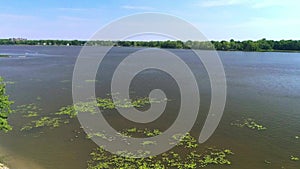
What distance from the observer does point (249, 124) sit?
61.5ft

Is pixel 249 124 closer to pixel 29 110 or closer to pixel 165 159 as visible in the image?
pixel 165 159

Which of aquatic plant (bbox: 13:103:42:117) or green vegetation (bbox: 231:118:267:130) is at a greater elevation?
aquatic plant (bbox: 13:103:42:117)

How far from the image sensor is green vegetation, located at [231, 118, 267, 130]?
1816 cm

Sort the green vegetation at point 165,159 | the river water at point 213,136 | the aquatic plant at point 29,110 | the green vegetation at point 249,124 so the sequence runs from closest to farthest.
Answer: the green vegetation at point 165,159, the river water at point 213,136, the green vegetation at point 249,124, the aquatic plant at point 29,110

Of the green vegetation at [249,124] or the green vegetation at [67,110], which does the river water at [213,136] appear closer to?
the green vegetation at [249,124]

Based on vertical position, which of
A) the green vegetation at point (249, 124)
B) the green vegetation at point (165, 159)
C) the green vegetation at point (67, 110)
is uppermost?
the green vegetation at point (67, 110)

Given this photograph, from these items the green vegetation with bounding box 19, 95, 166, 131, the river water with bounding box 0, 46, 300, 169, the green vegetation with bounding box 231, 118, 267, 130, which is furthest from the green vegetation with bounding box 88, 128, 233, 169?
the green vegetation with bounding box 231, 118, 267, 130

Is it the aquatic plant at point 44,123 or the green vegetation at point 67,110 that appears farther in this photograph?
the green vegetation at point 67,110

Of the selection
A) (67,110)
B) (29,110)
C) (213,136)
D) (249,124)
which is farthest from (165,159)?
(29,110)

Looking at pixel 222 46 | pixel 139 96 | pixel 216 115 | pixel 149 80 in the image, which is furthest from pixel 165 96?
pixel 222 46

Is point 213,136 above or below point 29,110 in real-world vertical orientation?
below

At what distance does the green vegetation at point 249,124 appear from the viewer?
59.6ft

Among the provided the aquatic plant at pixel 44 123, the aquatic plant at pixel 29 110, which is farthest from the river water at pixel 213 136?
the aquatic plant at pixel 44 123

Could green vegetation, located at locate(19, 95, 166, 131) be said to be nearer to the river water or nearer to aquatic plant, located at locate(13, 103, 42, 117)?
aquatic plant, located at locate(13, 103, 42, 117)
